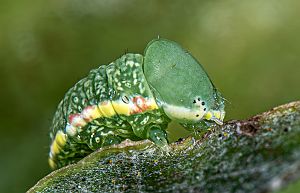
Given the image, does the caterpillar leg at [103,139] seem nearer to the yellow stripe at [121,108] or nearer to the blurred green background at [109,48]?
the yellow stripe at [121,108]

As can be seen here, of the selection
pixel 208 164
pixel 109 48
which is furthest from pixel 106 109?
pixel 109 48

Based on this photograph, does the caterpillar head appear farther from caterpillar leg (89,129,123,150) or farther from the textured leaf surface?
the textured leaf surface

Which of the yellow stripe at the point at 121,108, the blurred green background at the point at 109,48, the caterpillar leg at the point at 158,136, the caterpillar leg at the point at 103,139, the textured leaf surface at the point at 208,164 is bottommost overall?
Result: the textured leaf surface at the point at 208,164

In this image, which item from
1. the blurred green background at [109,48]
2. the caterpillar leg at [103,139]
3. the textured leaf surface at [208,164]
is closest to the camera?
the textured leaf surface at [208,164]

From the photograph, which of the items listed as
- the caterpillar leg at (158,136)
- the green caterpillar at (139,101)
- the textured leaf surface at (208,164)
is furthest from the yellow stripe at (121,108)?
the textured leaf surface at (208,164)

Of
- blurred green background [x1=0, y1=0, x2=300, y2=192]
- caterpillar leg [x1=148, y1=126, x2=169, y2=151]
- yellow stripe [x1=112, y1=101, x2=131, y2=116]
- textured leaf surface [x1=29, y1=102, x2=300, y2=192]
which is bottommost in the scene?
textured leaf surface [x1=29, y1=102, x2=300, y2=192]

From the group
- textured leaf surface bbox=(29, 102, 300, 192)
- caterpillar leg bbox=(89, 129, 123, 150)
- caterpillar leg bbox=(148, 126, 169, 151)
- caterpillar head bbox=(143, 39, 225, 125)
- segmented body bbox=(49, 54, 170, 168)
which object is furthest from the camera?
caterpillar leg bbox=(89, 129, 123, 150)

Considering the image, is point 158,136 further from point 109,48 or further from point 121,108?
point 109,48

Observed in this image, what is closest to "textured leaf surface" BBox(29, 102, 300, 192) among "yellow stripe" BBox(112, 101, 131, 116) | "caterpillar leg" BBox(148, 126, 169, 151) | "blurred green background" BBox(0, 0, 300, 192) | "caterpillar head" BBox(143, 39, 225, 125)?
"caterpillar leg" BBox(148, 126, 169, 151)
